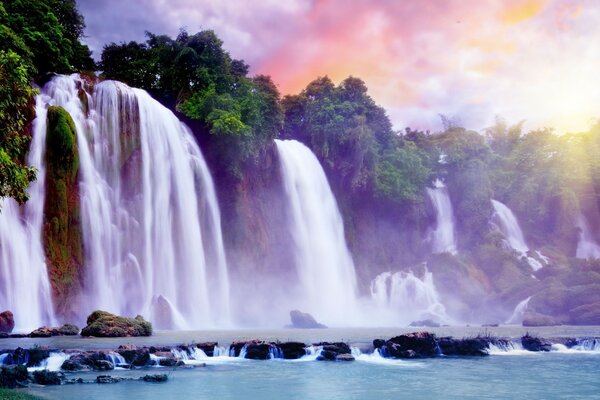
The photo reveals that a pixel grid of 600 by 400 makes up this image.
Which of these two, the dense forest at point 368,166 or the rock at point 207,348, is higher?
the dense forest at point 368,166

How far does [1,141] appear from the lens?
39.3 ft

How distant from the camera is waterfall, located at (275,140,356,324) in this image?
43.8 metres

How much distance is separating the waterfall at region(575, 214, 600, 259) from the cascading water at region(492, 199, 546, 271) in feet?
18.3

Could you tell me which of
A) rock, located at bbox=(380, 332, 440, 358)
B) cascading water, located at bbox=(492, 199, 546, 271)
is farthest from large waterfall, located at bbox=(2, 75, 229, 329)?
cascading water, located at bbox=(492, 199, 546, 271)

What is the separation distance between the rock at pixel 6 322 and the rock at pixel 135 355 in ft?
27.3

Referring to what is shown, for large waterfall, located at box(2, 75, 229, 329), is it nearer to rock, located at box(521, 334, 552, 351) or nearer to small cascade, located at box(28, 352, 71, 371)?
small cascade, located at box(28, 352, 71, 371)

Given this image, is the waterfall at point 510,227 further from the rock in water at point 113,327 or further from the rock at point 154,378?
the rock at point 154,378

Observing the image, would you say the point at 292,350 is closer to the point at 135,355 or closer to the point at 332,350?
the point at 332,350

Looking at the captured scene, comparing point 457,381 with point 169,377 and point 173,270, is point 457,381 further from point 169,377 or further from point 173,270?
point 173,270

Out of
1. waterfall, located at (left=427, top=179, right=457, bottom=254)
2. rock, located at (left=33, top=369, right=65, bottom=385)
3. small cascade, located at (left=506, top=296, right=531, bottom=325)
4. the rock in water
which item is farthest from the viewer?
waterfall, located at (left=427, top=179, right=457, bottom=254)

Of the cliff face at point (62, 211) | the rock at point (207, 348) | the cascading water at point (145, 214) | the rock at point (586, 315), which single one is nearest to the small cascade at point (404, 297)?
the rock at point (586, 315)

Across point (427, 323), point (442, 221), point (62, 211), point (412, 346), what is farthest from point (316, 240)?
point (412, 346)

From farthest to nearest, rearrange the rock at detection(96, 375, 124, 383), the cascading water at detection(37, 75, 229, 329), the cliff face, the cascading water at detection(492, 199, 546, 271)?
the cascading water at detection(492, 199, 546, 271), the cascading water at detection(37, 75, 229, 329), the cliff face, the rock at detection(96, 375, 124, 383)

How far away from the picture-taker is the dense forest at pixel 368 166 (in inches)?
1513
